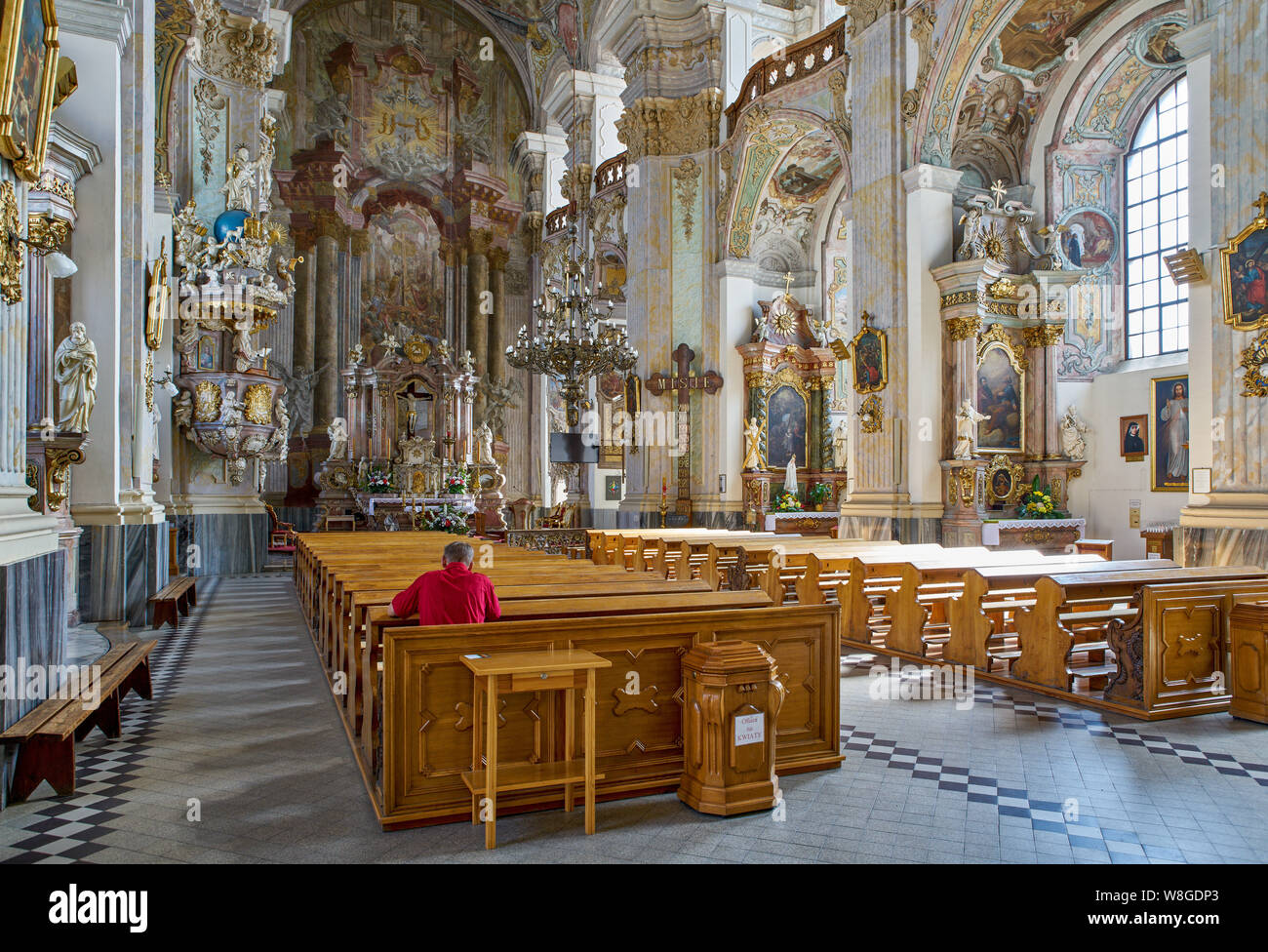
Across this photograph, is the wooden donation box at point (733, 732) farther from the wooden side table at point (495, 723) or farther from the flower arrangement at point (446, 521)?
the flower arrangement at point (446, 521)

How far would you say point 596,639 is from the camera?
4.00 m

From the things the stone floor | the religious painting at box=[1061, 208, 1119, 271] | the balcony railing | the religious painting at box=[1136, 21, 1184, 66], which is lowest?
the stone floor

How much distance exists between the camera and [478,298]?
25266 mm

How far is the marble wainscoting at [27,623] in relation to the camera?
378 cm

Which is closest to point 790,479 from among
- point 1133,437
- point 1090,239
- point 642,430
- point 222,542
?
point 642,430

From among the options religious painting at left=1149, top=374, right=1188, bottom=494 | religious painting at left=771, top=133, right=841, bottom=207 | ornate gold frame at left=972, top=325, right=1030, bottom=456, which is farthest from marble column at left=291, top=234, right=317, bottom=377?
religious painting at left=1149, top=374, right=1188, bottom=494

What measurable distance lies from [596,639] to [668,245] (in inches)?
595

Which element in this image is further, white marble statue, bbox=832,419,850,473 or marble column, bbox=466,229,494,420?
marble column, bbox=466,229,494,420

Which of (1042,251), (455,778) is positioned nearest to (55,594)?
(455,778)

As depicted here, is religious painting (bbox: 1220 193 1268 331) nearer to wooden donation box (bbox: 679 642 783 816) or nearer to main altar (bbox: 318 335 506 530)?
wooden donation box (bbox: 679 642 783 816)

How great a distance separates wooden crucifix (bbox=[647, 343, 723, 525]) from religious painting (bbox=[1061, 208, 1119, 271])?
7.11 metres

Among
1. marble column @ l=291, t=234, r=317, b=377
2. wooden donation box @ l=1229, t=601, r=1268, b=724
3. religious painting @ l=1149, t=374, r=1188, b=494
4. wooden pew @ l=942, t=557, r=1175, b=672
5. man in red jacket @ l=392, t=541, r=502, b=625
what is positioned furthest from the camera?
marble column @ l=291, t=234, r=317, b=377

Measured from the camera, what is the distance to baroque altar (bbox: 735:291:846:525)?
17.1 meters
